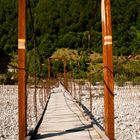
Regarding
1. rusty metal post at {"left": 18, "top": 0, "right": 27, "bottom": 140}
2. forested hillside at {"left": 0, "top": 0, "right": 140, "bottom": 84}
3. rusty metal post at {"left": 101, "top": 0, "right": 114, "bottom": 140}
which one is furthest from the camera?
forested hillside at {"left": 0, "top": 0, "right": 140, "bottom": 84}

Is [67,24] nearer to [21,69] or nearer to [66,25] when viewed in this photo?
[66,25]

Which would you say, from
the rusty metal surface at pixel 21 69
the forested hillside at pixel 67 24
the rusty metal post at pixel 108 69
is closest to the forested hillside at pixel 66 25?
the forested hillside at pixel 67 24

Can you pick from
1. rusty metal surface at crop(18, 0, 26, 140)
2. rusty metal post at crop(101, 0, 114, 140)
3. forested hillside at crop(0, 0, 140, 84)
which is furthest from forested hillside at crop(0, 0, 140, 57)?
rusty metal post at crop(101, 0, 114, 140)

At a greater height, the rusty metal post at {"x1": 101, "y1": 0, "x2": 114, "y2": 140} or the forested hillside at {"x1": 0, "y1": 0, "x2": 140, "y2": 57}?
the forested hillside at {"x1": 0, "y1": 0, "x2": 140, "y2": 57}

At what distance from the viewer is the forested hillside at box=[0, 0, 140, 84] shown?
50088mm

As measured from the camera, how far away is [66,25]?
3157 inches

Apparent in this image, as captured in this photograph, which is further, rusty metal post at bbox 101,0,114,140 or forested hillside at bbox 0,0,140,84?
forested hillside at bbox 0,0,140,84

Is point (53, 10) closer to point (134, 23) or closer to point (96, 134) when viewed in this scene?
point (134, 23)

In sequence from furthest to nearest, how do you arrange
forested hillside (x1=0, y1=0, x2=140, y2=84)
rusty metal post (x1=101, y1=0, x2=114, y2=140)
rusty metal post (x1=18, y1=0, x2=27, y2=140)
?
forested hillside (x1=0, y1=0, x2=140, y2=84), rusty metal post (x1=18, y1=0, x2=27, y2=140), rusty metal post (x1=101, y1=0, x2=114, y2=140)

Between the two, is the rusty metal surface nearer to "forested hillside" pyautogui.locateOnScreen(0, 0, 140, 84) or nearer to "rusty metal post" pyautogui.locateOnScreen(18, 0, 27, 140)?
"rusty metal post" pyautogui.locateOnScreen(18, 0, 27, 140)

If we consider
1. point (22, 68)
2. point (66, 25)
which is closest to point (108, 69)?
point (22, 68)

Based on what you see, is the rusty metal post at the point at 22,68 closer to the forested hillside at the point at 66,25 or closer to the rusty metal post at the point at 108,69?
the rusty metal post at the point at 108,69

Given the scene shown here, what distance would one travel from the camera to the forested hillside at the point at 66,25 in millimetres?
50088

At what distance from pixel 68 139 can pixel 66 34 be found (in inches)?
2873
